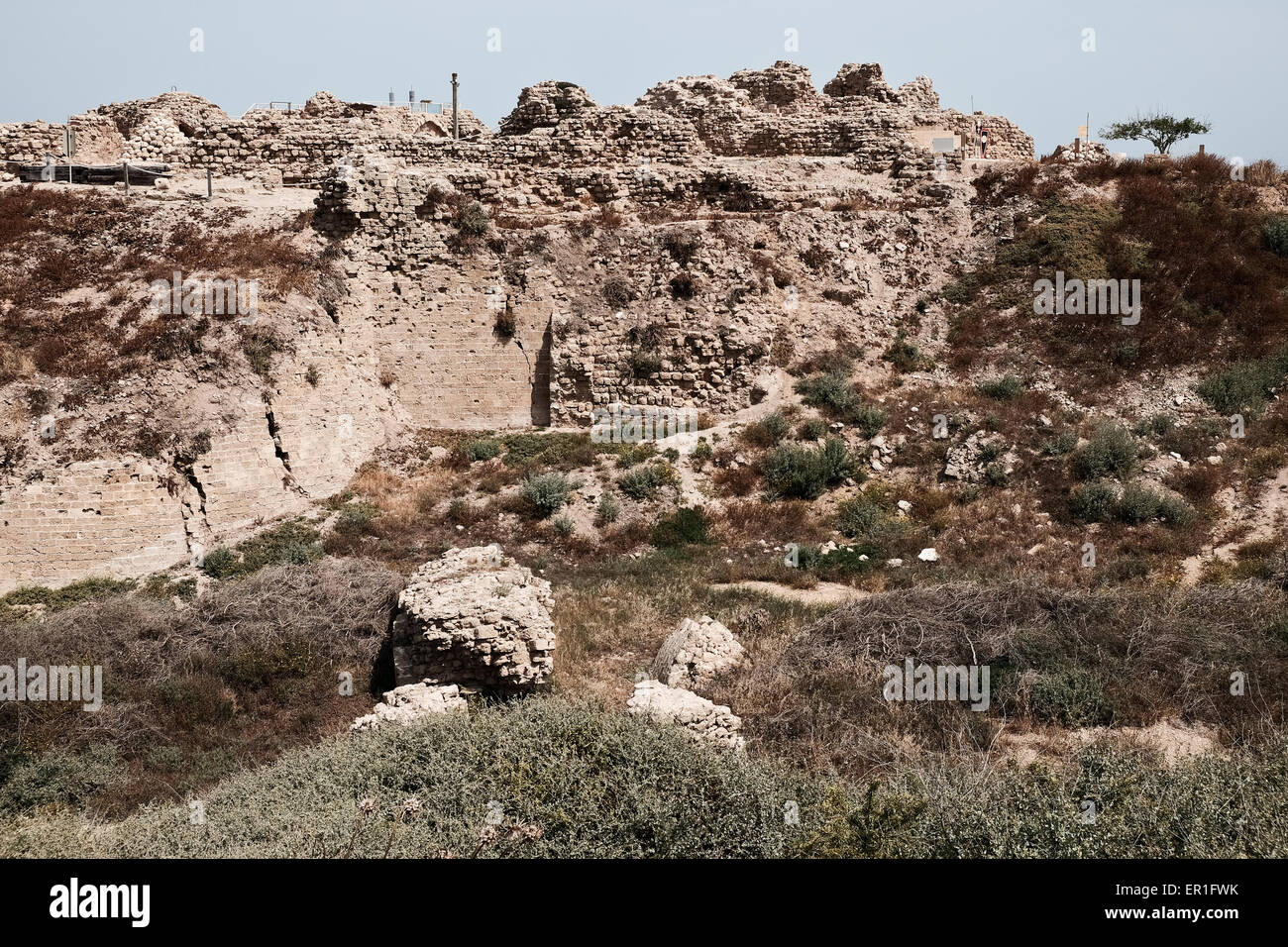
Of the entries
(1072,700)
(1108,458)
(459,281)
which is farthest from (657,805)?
(459,281)

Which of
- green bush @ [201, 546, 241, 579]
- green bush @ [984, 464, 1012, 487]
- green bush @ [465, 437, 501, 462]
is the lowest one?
green bush @ [201, 546, 241, 579]

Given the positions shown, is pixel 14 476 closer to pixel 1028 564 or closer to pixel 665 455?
pixel 665 455

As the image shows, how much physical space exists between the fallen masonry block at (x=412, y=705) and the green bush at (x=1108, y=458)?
10.9m

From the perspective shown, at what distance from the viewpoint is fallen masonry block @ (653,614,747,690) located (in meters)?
10.3

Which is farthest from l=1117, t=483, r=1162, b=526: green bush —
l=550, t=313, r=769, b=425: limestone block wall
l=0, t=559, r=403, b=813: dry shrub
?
l=0, t=559, r=403, b=813: dry shrub

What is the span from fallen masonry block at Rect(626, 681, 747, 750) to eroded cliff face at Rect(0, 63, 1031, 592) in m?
8.68

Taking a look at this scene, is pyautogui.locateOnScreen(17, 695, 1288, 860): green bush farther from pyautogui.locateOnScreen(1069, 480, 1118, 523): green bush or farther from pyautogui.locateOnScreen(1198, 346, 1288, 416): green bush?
pyautogui.locateOnScreen(1198, 346, 1288, 416): green bush

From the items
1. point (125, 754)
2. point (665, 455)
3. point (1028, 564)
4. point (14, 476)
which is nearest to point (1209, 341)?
point (1028, 564)

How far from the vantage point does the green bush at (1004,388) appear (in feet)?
59.5

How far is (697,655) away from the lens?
10.5 meters

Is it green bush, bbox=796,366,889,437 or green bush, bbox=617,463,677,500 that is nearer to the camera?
green bush, bbox=617,463,677,500

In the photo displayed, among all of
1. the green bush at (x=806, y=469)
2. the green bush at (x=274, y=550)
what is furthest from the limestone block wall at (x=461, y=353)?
the green bush at (x=806, y=469)

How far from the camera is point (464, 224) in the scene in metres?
19.8

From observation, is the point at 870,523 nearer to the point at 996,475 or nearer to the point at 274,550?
the point at 996,475
